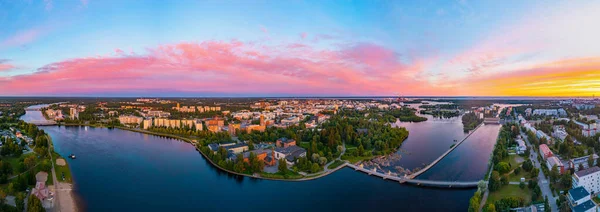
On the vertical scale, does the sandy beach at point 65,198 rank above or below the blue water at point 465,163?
below

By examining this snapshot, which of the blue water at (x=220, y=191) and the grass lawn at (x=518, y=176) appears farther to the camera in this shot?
the grass lawn at (x=518, y=176)

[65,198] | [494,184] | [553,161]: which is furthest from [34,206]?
[553,161]

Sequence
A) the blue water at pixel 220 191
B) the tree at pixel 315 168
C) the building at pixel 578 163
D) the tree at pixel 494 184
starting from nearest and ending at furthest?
the blue water at pixel 220 191, the tree at pixel 494 184, the building at pixel 578 163, the tree at pixel 315 168

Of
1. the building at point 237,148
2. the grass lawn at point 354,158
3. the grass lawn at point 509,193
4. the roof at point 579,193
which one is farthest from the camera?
the building at point 237,148

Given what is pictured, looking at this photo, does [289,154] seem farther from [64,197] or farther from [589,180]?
[589,180]

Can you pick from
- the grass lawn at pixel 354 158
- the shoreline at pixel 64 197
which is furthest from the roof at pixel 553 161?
the shoreline at pixel 64 197

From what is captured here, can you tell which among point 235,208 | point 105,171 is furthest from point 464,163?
point 105,171

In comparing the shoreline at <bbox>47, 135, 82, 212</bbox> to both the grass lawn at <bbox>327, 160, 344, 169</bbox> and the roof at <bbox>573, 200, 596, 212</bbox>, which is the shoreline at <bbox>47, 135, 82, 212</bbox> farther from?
the roof at <bbox>573, 200, 596, 212</bbox>

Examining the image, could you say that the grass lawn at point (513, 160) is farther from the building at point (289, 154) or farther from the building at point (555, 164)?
the building at point (289, 154)
